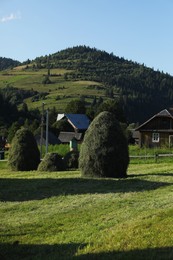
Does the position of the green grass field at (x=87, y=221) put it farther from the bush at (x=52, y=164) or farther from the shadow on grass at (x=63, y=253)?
the bush at (x=52, y=164)

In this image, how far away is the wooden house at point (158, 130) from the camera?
66625 millimetres

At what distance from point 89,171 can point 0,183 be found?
428 centimetres

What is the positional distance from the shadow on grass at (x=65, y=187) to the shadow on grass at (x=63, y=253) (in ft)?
21.5

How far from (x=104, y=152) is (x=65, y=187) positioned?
393cm

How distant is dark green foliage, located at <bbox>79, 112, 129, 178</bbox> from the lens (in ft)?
70.1

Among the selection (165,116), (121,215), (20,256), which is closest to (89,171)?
(121,215)

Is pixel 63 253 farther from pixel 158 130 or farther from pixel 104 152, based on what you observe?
pixel 158 130

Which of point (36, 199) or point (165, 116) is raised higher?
point (165, 116)

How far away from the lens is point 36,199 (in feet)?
50.5

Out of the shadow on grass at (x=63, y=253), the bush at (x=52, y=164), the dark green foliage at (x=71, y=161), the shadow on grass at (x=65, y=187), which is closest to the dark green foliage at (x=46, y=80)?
the dark green foliage at (x=71, y=161)

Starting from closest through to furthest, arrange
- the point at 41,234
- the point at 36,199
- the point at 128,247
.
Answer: the point at 128,247 < the point at 41,234 < the point at 36,199

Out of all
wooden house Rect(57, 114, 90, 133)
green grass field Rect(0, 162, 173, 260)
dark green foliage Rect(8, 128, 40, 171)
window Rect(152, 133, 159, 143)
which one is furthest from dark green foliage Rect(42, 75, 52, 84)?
green grass field Rect(0, 162, 173, 260)

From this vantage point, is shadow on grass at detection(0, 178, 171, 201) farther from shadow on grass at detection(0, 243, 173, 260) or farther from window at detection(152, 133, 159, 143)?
window at detection(152, 133, 159, 143)

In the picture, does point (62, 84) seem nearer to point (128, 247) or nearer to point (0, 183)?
point (0, 183)
